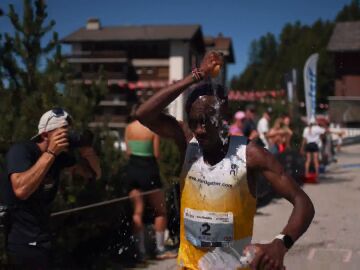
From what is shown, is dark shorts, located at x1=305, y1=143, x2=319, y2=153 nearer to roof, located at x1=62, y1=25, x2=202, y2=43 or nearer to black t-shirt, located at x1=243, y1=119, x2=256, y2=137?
black t-shirt, located at x1=243, y1=119, x2=256, y2=137

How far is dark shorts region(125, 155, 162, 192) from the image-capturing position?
6.53 meters

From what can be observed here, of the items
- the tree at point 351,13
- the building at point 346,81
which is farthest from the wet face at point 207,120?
the tree at point 351,13

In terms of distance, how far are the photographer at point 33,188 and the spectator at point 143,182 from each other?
2.72m

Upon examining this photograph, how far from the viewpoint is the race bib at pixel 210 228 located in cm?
292

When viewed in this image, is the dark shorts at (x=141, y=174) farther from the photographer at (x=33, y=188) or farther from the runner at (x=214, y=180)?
the runner at (x=214, y=180)

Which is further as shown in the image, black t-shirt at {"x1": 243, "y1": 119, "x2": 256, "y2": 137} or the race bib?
black t-shirt at {"x1": 243, "y1": 119, "x2": 256, "y2": 137}

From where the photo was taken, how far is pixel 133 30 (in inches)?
2168

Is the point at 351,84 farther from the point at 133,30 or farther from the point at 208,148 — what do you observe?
the point at 208,148

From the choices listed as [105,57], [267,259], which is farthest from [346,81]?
[267,259]

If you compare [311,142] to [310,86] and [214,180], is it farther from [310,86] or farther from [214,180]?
[214,180]

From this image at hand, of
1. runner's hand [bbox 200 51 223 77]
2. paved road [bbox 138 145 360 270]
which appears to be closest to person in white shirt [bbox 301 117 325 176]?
paved road [bbox 138 145 360 270]

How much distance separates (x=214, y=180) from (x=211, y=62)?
24.0 inches

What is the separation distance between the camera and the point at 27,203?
3.60m

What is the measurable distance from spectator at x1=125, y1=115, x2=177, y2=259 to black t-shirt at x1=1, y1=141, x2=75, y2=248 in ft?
8.88
